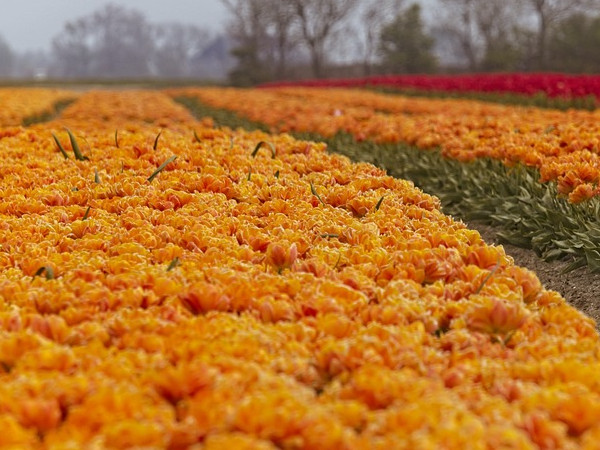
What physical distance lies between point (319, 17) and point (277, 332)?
52.9 metres

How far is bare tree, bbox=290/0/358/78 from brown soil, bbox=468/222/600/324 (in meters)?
47.1

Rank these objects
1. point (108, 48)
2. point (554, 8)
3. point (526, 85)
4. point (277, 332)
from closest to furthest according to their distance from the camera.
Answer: point (277, 332), point (526, 85), point (554, 8), point (108, 48)

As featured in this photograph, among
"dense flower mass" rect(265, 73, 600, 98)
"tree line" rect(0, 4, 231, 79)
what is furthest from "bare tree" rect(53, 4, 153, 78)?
"dense flower mass" rect(265, 73, 600, 98)

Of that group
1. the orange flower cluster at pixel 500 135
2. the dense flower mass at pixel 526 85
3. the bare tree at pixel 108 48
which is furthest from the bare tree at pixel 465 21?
the bare tree at pixel 108 48

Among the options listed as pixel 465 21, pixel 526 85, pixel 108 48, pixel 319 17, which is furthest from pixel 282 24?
pixel 108 48

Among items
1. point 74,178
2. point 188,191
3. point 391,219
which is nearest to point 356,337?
point 391,219

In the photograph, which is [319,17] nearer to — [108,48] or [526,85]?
[526,85]

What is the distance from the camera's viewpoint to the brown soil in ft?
15.2

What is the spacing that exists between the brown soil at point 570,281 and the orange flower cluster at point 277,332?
1.27 m

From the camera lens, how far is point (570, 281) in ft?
16.3

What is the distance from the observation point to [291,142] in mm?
7258

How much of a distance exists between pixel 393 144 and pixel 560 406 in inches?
295

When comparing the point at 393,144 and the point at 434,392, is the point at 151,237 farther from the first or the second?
the point at 393,144

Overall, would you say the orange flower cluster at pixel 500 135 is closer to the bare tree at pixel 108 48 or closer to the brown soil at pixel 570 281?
the brown soil at pixel 570 281
